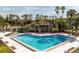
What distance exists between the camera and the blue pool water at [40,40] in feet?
10.2

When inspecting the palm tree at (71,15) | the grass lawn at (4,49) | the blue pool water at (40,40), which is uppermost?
the palm tree at (71,15)

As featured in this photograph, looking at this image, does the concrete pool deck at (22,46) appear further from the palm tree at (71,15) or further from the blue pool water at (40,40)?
the palm tree at (71,15)

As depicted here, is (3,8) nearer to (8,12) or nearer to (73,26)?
(8,12)

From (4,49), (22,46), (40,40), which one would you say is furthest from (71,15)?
(4,49)

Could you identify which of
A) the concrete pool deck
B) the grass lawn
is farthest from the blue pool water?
the grass lawn

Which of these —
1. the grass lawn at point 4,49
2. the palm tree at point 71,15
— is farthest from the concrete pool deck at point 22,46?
the palm tree at point 71,15

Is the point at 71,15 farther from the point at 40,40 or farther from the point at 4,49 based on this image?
the point at 4,49

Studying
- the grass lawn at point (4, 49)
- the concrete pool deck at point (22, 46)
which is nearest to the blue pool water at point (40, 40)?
the concrete pool deck at point (22, 46)

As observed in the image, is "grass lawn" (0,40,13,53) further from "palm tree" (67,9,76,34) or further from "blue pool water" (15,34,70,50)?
"palm tree" (67,9,76,34)

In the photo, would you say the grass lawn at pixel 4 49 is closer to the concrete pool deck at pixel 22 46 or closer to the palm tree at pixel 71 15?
the concrete pool deck at pixel 22 46

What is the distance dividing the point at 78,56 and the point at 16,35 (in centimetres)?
91

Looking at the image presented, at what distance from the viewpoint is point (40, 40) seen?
3119mm

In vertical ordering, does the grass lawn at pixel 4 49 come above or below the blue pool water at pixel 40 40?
below

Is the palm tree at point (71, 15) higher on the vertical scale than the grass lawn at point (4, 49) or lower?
higher
